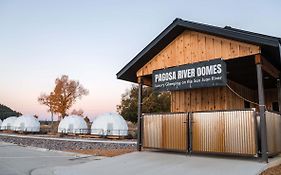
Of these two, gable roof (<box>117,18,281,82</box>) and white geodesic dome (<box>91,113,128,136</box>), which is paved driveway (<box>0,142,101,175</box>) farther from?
white geodesic dome (<box>91,113,128,136</box>)

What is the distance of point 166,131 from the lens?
436 inches

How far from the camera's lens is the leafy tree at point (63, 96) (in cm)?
6481

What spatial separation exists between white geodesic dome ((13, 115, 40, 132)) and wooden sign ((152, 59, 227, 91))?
4957 centimetres

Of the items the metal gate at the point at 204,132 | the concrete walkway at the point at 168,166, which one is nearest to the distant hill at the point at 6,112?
the metal gate at the point at 204,132

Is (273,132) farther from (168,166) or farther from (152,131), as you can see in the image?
(152,131)

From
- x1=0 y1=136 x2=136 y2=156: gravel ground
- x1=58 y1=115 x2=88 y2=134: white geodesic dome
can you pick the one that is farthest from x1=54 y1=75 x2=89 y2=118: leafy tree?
x1=0 y1=136 x2=136 y2=156: gravel ground

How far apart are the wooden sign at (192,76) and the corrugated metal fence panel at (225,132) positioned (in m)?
1.12

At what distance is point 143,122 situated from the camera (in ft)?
39.4

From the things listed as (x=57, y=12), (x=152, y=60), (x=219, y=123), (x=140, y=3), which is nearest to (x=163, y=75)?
(x=152, y=60)

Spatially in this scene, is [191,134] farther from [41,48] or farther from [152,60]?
[41,48]

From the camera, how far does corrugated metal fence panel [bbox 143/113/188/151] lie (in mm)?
10531

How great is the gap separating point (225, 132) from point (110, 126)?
3094 centimetres

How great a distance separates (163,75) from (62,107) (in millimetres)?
57107

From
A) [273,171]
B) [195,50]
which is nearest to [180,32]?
[195,50]
